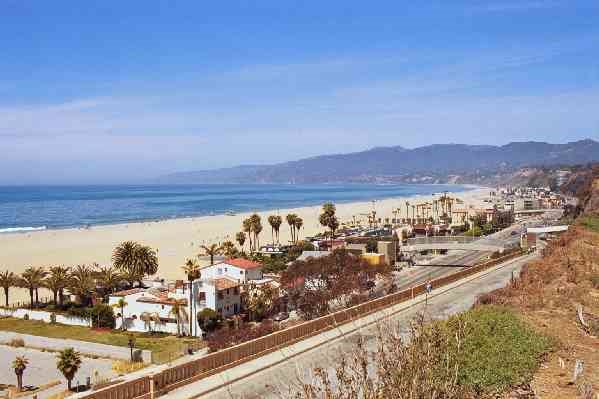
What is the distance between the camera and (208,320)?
3959 centimetres

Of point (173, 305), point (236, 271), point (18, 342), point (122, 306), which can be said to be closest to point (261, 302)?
point (173, 305)

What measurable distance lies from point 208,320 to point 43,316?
45.2 feet

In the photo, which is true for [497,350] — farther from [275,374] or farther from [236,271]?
[236,271]

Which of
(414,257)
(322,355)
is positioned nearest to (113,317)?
(322,355)

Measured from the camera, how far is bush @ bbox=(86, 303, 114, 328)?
42.9m

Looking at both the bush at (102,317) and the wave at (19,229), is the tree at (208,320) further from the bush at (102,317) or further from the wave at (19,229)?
the wave at (19,229)

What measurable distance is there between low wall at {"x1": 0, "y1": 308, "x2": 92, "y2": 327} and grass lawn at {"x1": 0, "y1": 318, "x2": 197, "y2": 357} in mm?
548

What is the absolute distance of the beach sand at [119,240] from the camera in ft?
250

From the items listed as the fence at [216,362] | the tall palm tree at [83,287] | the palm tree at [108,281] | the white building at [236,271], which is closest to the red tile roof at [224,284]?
the white building at [236,271]

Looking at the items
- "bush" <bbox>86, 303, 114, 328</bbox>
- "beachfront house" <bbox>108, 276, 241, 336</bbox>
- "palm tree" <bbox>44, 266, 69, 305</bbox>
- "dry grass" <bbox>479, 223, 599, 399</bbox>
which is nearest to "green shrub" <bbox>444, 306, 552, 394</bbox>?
"dry grass" <bbox>479, 223, 599, 399</bbox>

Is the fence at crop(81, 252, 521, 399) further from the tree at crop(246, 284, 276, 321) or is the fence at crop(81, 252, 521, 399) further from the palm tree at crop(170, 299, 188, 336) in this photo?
the palm tree at crop(170, 299, 188, 336)

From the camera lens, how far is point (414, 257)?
232 ft

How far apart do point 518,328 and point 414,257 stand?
5290cm

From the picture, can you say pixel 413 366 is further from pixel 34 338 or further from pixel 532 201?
pixel 532 201
